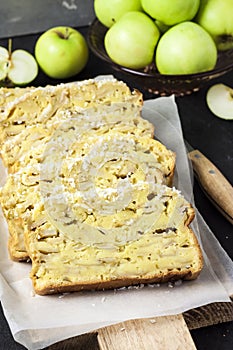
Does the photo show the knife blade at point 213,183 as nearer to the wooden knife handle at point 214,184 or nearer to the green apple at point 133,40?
the wooden knife handle at point 214,184

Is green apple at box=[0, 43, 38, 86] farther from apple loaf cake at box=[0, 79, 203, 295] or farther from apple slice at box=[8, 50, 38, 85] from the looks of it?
apple loaf cake at box=[0, 79, 203, 295]

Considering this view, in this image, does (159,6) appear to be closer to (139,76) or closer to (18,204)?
(139,76)

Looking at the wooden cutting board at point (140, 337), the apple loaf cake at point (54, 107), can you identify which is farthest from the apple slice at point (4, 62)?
the wooden cutting board at point (140, 337)

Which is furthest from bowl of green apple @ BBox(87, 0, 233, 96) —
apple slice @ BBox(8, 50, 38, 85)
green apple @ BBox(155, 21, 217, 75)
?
apple slice @ BBox(8, 50, 38, 85)

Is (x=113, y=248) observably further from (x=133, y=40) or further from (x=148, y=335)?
(x=133, y=40)

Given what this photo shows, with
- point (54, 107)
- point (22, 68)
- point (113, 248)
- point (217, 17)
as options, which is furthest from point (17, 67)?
point (113, 248)

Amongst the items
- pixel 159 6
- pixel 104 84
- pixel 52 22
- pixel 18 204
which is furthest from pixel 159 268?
pixel 52 22
